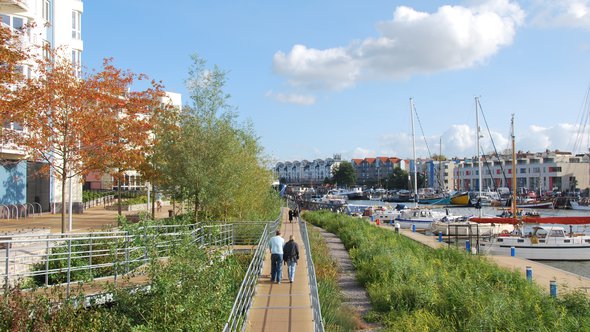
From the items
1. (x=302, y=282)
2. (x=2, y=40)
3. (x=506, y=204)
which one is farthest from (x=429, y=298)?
(x=506, y=204)

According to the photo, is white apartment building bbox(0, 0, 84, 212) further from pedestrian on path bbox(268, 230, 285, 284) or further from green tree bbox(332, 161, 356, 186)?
green tree bbox(332, 161, 356, 186)

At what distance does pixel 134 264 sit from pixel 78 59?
29.1 m

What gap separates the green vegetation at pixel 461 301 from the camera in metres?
13.4

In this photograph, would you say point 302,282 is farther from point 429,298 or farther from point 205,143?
point 205,143

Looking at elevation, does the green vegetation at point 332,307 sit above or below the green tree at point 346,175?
below

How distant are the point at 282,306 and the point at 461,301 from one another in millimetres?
5520

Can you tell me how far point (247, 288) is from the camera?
520 inches

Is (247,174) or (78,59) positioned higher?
(78,59)

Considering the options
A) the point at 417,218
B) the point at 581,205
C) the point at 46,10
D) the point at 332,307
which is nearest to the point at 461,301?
the point at 332,307

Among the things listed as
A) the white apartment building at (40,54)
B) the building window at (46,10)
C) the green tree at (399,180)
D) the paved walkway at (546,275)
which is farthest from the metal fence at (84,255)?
the green tree at (399,180)

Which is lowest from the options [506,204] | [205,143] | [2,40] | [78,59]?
[506,204]

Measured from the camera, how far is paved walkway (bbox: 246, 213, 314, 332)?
11602 millimetres

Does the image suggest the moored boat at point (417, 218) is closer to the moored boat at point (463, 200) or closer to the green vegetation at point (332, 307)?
the green vegetation at point (332, 307)

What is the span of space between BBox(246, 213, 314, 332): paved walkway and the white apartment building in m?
20.0
